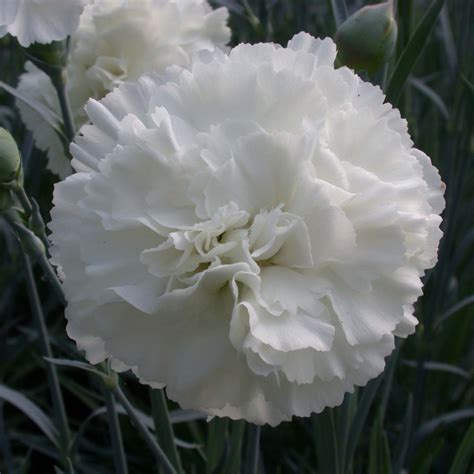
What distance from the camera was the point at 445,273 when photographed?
4.20 feet

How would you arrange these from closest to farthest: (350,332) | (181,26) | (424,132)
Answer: (350,332), (181,26), (424,132)

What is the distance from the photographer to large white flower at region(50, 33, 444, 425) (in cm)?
54

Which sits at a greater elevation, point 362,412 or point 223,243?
point 223,243

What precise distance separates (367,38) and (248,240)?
25 cm

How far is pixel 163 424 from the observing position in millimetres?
792

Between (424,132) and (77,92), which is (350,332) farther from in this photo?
(424,132)

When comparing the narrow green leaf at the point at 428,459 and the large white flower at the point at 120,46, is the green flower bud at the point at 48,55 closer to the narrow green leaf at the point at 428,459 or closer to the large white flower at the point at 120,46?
the large white flower at the point at 120,46

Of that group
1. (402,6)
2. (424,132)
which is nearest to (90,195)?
(402,6)

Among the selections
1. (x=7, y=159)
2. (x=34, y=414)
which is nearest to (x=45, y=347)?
(x=34, y=414)

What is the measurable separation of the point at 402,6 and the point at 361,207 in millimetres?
460

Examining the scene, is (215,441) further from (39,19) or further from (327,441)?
(39,19)

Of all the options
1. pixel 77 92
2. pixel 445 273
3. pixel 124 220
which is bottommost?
pixel 445 273

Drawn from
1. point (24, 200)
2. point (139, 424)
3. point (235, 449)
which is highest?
point (24, 200)

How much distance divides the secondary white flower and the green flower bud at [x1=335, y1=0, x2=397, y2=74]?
0.24 meters
